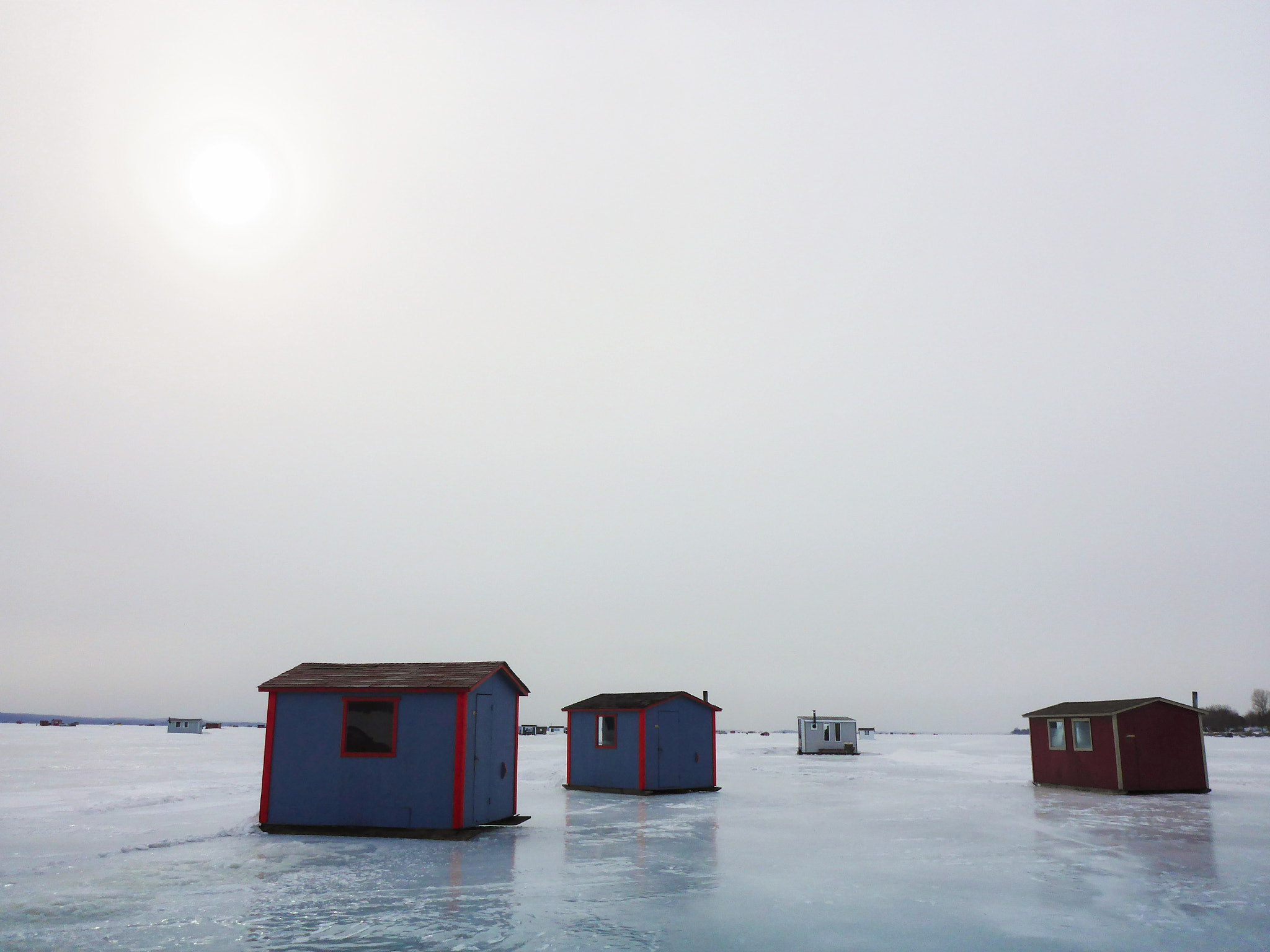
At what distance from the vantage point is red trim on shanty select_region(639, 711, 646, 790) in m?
31.9

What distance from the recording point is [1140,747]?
107 ft

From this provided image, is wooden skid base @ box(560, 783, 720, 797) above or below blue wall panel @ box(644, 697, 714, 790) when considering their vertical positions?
below

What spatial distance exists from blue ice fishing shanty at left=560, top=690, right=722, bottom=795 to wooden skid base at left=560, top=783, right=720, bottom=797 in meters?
0.03

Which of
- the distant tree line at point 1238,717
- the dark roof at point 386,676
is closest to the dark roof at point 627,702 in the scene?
the dark roof at point 386,676

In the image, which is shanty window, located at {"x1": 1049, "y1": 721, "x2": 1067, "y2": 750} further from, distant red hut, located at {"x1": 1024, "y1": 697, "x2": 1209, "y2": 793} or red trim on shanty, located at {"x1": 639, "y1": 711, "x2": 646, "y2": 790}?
red trim on shanty, located at {"x1": 639, "y1": 711, "x2": 646, "y2": 790}

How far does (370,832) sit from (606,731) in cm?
1424

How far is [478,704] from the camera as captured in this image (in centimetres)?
2202

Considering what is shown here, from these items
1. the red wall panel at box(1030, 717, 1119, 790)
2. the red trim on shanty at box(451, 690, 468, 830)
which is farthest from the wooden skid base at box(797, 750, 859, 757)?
the red trim on shanty at box(451, 690, 468, 830)

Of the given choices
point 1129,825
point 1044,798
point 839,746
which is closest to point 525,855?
point 1129,825

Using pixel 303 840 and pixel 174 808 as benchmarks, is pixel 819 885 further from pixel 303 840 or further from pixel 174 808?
pixel 174 808

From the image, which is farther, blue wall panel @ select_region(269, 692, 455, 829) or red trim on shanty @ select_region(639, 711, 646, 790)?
red trim on shanty @ select_region(639, 711, 646, 790)

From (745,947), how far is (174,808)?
23.3 metres

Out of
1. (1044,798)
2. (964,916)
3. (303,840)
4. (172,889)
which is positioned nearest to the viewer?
(964,916)

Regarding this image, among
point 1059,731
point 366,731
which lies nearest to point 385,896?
point 366,731
